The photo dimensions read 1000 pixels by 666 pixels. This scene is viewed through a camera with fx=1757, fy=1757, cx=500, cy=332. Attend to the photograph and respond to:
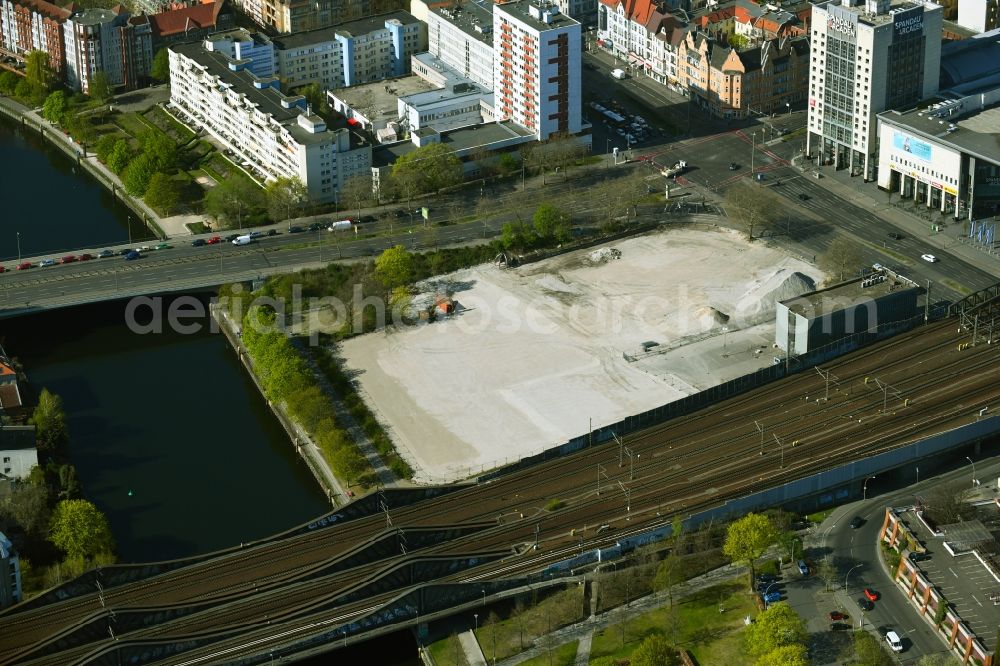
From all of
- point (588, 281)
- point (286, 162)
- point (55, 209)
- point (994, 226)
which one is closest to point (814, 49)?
point (994, 226)

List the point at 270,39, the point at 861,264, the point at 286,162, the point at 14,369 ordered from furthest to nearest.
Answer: the point at 270,39 < the point at 286,162 < the point at 861,264 < the point at 14,369

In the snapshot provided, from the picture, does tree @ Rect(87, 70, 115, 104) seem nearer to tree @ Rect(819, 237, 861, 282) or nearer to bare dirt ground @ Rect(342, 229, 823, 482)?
bare dirt ground @ Rect(342, 229, 823, 482)

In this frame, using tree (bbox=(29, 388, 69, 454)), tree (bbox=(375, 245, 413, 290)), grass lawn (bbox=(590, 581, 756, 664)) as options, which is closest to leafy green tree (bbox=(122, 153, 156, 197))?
tree (bbox=(375, 245, 413, 290))

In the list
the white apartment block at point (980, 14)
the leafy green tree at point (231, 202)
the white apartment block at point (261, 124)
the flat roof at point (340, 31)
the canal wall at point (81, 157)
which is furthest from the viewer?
the white apartment block at point (980, 14)

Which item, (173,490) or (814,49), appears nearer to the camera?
(173,490)

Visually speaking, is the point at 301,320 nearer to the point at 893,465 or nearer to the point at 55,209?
the point at 55,209

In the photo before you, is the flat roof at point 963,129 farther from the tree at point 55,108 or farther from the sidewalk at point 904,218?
the tree at point 55,108

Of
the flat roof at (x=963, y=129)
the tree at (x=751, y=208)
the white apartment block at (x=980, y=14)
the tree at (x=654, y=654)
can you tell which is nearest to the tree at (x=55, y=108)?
the tree at (x=751, y=208)
